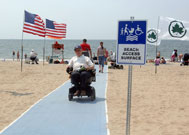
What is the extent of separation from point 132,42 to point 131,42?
1 centimetres

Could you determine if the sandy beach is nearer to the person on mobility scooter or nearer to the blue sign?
the person on mobility scooter

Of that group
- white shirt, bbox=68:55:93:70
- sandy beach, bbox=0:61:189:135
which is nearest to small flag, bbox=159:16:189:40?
sandy beach, bbox=0:61:189:135

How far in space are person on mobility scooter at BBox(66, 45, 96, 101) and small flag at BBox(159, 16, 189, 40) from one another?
10.2 meters

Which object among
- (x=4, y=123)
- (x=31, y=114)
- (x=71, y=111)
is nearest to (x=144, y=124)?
(x=71, y=111)

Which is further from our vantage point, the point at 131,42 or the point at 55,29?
the point at 55,29

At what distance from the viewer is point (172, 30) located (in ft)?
55.4

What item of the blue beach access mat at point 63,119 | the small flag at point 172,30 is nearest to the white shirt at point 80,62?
the blue beach access mat at point 63,119

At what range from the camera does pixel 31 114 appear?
246 inches

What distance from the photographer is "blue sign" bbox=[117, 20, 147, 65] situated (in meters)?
3.81

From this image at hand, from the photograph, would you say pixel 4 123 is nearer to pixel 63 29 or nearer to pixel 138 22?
pixel 138 22

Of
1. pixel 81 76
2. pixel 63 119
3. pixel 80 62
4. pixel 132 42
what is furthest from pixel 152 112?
pixel 132 42

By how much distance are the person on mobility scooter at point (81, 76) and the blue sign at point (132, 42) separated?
372cm

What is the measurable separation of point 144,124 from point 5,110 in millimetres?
3486

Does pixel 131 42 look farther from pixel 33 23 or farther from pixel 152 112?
pixel 33 23
